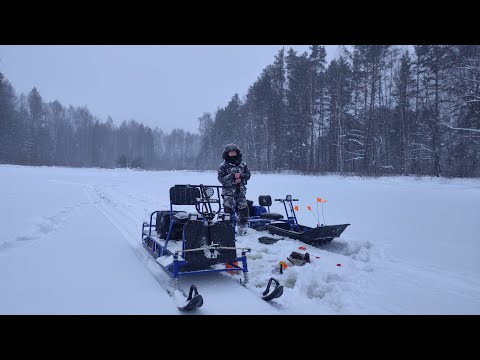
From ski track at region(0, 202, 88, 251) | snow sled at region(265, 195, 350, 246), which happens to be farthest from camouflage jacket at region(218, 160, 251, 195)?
ski track at region(0, 202, 88, 251)

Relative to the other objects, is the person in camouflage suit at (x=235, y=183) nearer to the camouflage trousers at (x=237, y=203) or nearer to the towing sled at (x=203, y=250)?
the camouflage trousers at (x=237, y=203)

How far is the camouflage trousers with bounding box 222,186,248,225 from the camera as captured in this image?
24.4 feet

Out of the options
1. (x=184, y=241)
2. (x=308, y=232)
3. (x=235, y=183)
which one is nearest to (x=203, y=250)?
(x=184, y=241)

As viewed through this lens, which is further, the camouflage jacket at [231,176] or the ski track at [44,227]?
the camouflage jacket at [231,176]

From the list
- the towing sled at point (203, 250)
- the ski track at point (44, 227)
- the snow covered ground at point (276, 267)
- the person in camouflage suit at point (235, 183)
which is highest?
the person in camouflage suit at point (235, 183)

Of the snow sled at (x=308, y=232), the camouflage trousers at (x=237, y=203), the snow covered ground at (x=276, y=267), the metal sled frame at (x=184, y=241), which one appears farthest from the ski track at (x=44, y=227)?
the snow sled at (x=308, y=232)

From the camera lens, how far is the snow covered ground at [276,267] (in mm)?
3699

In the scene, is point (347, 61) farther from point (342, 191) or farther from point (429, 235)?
point (429, 235)

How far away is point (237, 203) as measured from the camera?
7551 mm

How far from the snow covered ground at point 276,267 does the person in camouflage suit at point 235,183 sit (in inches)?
23.9

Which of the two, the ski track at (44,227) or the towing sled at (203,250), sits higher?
the towing sled at (203,250)

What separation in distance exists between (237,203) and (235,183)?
19.8 inches

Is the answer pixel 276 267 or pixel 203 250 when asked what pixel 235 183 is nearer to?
pixel 276 267

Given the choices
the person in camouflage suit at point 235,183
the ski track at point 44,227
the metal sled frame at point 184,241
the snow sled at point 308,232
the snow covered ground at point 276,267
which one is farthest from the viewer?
the person in camouflage suit at point 235,183
